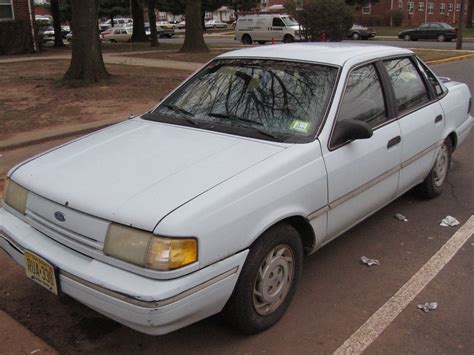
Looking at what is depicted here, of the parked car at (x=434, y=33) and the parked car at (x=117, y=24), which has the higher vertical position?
the parked car at (x=117, y=24)

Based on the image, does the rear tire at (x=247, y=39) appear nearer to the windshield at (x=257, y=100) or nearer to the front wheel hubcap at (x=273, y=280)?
the windshield at (x=257, y=100)

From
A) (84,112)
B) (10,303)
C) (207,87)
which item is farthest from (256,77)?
(84,112)

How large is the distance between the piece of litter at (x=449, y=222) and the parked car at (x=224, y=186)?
535mm

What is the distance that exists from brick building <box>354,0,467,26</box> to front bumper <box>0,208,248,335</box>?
64332 millimetres

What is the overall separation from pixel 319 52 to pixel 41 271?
2546 millimetres

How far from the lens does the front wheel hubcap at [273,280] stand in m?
3.00

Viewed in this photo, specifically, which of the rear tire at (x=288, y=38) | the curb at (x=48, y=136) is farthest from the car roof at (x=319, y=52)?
the rear tire at (x=288, y=38)

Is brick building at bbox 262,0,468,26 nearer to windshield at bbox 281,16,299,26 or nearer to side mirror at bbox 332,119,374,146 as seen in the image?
windshield at bbox 281,16,299,26

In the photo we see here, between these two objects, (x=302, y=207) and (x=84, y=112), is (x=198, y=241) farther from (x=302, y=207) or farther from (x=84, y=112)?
(x=84, y=112)

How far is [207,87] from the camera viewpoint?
4109 millimetres

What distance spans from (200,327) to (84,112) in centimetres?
732

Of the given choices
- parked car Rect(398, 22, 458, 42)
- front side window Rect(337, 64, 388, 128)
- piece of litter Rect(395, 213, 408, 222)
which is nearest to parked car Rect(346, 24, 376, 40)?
parked car Rect(398, 22, 458, 42)

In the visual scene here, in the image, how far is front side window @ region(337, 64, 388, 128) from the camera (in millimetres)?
3760

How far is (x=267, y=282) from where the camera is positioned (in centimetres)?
305
